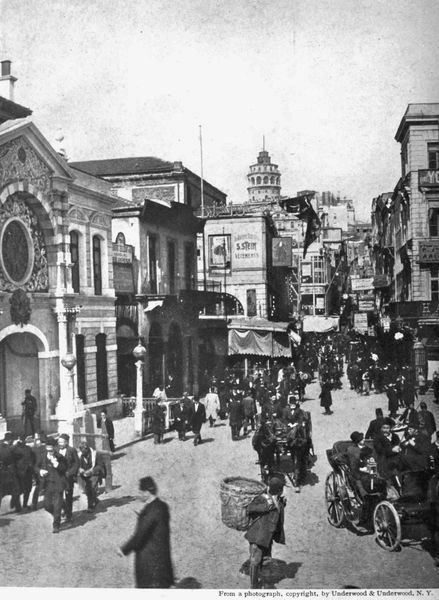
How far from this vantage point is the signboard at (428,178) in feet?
30.4

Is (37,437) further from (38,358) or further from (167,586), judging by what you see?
(167,586)

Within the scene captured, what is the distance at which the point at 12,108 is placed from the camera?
11.9m

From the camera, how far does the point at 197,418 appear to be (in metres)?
12.8

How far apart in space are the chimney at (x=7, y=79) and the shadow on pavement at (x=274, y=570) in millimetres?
7640

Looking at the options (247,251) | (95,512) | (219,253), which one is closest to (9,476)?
(95,512)

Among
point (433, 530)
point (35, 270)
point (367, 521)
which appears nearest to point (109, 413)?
point (35, 270)

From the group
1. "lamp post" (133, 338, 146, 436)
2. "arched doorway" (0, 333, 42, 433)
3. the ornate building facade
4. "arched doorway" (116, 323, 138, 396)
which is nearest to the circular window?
the ornate building facade

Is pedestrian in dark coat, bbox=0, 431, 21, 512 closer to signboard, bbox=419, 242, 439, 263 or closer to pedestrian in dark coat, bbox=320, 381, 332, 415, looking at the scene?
pedestrian in dark coat, bbox=320, 381, 332, 415

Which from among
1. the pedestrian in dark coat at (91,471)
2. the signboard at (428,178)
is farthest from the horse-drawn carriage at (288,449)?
the signboard at (428,178)

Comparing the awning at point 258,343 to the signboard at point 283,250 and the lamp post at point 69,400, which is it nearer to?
the signboard at point 283,250

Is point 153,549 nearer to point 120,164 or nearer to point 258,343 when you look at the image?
point 258,343

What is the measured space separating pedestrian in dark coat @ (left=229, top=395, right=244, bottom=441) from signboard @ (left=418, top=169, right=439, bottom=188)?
5217 millimetres

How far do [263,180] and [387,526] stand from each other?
5.56 meters

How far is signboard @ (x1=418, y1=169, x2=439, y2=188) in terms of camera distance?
9273 mm
